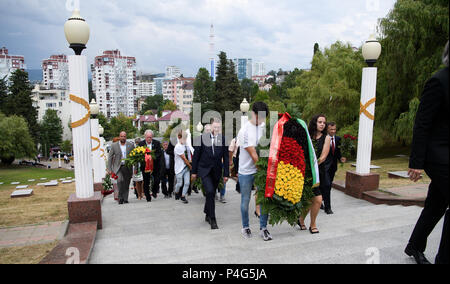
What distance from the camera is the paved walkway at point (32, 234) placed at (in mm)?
4689

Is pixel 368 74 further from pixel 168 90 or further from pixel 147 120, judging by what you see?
pixel 168 90

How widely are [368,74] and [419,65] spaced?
942cm

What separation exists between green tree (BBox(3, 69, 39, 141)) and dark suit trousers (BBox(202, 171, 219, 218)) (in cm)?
5790

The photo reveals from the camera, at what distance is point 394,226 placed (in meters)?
4.57

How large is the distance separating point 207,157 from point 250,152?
1439 mm

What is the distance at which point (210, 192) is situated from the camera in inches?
217

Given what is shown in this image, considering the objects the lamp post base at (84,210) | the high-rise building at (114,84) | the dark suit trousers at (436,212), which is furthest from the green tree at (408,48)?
the high-rise building at (114,84)

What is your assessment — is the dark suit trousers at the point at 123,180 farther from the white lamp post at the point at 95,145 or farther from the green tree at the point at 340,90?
the green tree at the point at 340,90

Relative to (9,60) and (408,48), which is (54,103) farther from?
(408,48)

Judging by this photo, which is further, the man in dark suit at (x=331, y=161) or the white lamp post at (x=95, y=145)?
the white lamp post at (x=95, y=145)

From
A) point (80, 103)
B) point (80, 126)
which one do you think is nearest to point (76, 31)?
point (80, 103)

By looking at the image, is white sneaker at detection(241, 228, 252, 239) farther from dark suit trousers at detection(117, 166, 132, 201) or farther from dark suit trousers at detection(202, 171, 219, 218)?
dark suit trousers at detection(117, 166, 132, 201)

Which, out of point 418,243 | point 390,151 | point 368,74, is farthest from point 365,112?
point 390,151

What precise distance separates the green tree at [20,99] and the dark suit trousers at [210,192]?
57896 mm
